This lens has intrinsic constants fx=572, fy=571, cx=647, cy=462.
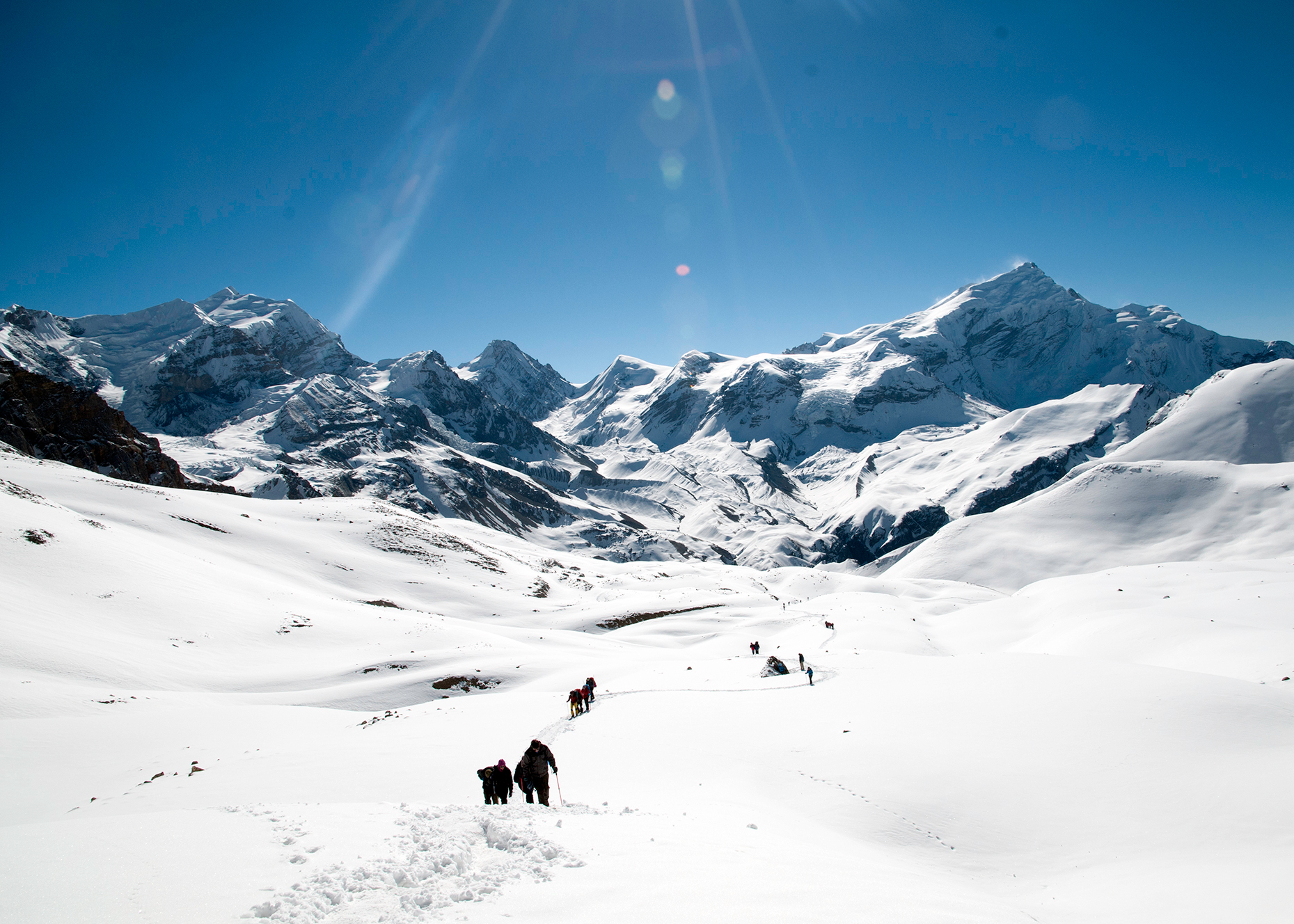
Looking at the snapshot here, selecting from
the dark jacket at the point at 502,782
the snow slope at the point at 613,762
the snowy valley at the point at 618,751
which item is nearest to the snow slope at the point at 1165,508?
the snowy valley at the point at 618,751

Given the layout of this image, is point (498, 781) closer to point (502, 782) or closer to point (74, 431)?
point (502, 782)

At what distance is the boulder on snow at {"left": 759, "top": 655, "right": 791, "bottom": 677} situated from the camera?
99.0ft

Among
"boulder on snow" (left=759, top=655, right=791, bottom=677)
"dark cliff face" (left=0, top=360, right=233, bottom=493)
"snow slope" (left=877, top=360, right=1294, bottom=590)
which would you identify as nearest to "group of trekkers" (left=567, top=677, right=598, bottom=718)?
"boulder on snow" (left=759, top=655, right=791, bottom=677)

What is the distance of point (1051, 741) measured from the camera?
15.8 m

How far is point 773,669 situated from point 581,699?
39.2ft

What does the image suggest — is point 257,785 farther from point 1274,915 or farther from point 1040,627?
point 1040,627

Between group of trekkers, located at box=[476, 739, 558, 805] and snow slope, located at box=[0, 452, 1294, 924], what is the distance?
40.2 inches

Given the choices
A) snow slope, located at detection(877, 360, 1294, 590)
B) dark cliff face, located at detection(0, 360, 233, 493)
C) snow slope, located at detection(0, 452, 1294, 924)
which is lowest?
snow slope, located at detection(0, 452, 1294, 924)

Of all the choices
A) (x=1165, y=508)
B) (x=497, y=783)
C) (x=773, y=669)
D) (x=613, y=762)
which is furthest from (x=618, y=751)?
(x=1165, y=508)

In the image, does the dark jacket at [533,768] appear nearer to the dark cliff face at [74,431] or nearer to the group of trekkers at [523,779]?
the group of trekkers at [523,779]

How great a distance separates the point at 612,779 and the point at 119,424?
128914mm

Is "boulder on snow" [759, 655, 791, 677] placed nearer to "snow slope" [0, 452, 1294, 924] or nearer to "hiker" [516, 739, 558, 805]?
"snow slope" [0, 452, 1294, 924]

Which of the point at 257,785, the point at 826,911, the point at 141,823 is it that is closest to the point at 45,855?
the point at 141,823

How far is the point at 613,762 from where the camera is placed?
1645 cm
